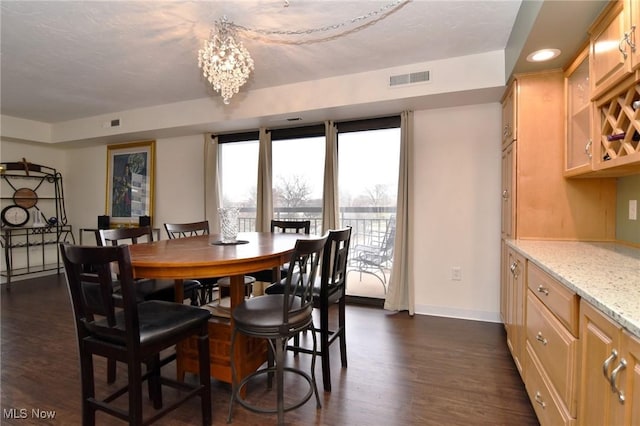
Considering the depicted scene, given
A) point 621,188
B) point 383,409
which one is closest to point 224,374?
point 383,409

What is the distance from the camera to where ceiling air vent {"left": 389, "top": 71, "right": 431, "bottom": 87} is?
3062 millimetres

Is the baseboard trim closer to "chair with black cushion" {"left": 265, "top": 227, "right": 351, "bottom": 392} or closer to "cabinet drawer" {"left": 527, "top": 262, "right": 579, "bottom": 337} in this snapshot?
"chair with black cushion" {"left": 265, "top": 227, "right": 351, "bottom": 392}

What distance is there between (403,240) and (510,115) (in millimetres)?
1595

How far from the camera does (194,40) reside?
2.68 metres

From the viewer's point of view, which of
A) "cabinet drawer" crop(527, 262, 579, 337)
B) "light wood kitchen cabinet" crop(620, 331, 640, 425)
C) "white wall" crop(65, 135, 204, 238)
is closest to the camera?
"light wood kitchen cabinet" crop(620, 331, 640, 425)

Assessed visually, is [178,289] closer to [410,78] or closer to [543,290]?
[543,290]

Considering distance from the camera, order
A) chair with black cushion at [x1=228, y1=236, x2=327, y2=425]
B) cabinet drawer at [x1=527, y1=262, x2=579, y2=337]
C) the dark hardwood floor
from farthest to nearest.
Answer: the dark hardwood floor, chair with black cushion at [x1=228, y1=236, x2=327, y2=425], cabinet drawer at [x1=527, y1=262, x2=579, y2=337]

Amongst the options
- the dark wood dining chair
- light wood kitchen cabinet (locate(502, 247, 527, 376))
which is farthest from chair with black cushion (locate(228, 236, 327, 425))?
light wood kitchen cabinet (locate(502, 247, 527, 376))

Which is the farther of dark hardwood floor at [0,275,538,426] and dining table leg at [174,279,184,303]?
dining table leg at [174,279,184,303]

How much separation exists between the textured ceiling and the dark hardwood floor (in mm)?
2634

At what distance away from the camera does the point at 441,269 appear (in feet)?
11.5

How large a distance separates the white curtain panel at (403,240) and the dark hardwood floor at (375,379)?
0.28m

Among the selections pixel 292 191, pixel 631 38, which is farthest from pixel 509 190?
pixel 292 191

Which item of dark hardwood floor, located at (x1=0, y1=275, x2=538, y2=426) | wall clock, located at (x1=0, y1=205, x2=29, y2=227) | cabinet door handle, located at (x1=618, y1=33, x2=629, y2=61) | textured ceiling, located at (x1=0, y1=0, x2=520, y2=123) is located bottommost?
dark hardwood floor, located at (x1=0, y1=275, x2=538, y2=426)
